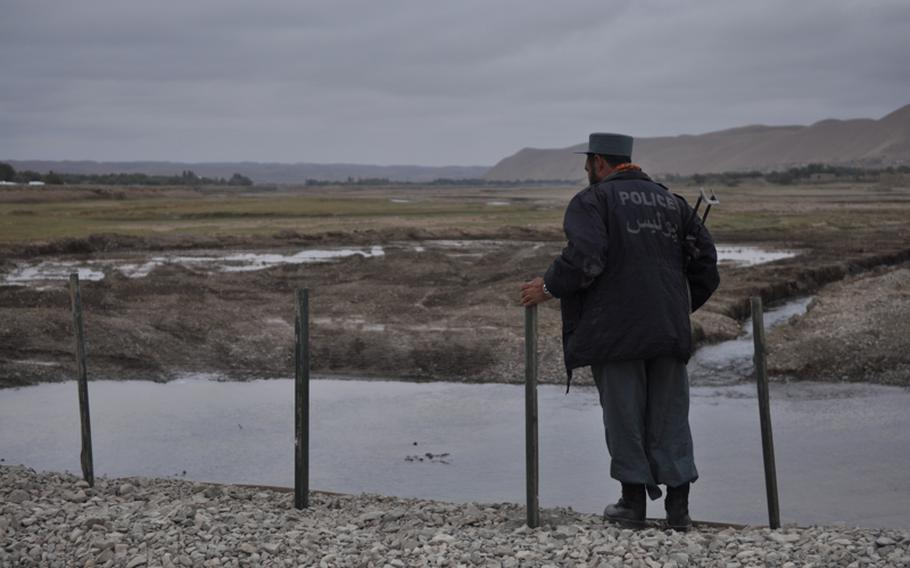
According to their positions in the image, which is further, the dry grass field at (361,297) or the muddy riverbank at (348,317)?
the dry grass field at (361,297)

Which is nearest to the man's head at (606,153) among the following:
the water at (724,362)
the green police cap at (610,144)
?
the green police cap at (610,144)

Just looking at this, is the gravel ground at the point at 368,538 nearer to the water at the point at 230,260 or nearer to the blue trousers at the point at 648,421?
the blue trousers at the point at 648,421

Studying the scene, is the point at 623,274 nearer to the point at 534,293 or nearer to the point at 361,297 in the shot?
the point at 534,293

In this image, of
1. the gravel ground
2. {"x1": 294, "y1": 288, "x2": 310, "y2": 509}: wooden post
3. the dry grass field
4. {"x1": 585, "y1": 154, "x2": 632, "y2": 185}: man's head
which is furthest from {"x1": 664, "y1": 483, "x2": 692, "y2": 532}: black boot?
the dry grass field

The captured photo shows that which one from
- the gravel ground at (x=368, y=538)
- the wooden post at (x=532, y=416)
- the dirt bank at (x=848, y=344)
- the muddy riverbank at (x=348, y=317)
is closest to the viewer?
the gravel ground at (x=368, y=538)

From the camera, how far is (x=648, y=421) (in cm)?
682

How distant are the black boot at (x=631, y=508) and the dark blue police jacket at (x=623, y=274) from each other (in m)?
0.84

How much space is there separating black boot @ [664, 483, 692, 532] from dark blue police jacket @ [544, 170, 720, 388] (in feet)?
2.65

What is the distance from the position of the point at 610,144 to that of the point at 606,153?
0.06m

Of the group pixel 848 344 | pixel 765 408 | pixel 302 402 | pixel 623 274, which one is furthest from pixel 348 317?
pixel 623 274

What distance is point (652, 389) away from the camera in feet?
22.3

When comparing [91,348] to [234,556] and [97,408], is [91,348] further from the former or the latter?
[234,556]

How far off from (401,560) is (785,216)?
4810 centimetres

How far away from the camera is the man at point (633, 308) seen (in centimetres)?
661
